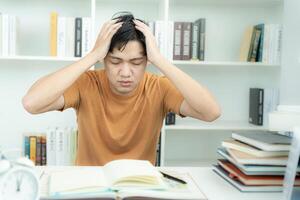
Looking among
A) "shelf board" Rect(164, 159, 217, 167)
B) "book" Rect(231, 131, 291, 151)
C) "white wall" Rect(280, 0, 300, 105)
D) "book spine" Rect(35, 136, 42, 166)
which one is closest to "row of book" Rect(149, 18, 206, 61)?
"white wall" Rect(280, 0, 300, 105)

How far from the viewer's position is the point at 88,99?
165cm

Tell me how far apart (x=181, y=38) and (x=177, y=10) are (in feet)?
1.03

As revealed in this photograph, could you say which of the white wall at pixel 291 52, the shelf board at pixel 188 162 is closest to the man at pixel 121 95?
the shelf board at pixel 188 162

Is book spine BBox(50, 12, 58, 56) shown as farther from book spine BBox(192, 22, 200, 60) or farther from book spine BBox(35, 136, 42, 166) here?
book spine BBox(192, 22, 200, 60)

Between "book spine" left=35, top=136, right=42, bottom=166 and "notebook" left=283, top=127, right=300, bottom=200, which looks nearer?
"notebook" left=283, top=127, right=300, bottom=200

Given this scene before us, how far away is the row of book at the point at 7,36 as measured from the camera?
231cm

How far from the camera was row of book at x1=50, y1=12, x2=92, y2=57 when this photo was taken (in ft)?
7.66

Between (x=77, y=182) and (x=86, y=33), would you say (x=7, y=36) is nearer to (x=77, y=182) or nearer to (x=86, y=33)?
(x=86, y=33)

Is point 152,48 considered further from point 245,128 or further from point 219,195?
point 245,128

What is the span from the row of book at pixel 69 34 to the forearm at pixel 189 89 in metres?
0.90

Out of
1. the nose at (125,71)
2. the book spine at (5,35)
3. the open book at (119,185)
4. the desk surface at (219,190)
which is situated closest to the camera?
the open book at (119,185)

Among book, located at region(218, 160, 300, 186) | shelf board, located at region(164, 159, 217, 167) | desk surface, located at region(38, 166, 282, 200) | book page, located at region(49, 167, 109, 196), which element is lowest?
shelf board, located at region(164, 159, 217, 167)

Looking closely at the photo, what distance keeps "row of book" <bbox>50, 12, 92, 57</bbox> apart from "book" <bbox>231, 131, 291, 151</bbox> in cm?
128

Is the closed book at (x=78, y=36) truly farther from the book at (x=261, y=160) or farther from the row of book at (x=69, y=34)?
the book at (x=261, y=160)
